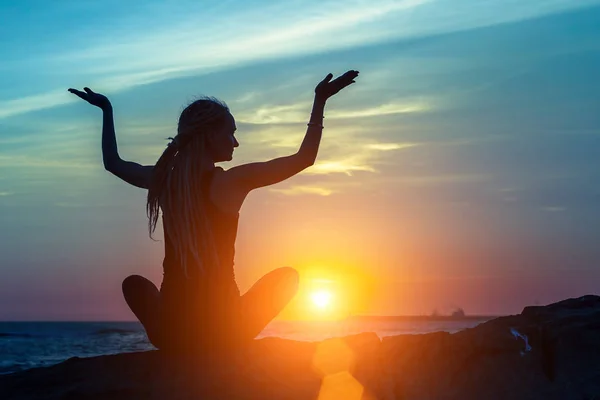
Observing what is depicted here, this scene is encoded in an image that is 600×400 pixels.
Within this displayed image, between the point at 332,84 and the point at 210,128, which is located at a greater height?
the point at 332,84

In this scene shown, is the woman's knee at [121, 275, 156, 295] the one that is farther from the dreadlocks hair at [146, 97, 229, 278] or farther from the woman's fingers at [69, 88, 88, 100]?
the woman's fingers at [69, 88, 88, 100]

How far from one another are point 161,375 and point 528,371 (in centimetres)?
288

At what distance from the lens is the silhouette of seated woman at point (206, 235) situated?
521 centimetres

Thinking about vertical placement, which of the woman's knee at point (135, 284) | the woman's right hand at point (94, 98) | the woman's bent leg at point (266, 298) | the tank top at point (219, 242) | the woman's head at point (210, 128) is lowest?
the woman's bent leg at point (266, 298)

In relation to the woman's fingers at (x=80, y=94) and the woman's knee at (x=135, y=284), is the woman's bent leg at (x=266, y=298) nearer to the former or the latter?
the woman's knee at (x=135, y=284)

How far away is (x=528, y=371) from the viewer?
233 inches

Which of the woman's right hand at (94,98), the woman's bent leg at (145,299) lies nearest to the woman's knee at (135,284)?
the woman's bent leg at (145,299)

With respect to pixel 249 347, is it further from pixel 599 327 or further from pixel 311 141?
pixel 599 327

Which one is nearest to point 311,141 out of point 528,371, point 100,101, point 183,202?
point 183,202

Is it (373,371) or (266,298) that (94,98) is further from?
(373,371)

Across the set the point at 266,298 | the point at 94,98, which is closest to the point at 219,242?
the point at 266,298

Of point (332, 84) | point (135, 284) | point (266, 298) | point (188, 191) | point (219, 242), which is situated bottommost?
point (266, 298)

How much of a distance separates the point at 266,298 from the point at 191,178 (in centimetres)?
113

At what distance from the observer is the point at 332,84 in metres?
5.20
